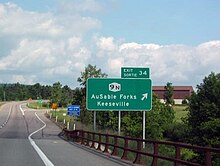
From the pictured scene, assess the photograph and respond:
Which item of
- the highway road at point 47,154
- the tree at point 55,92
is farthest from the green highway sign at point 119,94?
the tree at point 55,92

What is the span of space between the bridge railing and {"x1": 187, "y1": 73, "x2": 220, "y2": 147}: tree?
16.2 metres

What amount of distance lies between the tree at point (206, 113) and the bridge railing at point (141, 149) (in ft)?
53.2

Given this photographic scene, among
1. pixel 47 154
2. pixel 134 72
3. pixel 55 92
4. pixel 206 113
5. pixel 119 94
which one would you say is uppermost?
pixel 55 92

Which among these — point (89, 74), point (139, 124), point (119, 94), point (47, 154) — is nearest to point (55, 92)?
point (89, 74)

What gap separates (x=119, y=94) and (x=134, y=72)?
1.85 metres

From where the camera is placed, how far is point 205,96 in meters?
58.0

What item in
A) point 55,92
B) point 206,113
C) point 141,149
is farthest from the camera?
point 55,92

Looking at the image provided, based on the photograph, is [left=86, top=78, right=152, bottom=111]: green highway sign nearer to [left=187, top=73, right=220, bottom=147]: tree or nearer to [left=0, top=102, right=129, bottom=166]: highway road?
[left=0, top=102, right=129, bottom=166]: highway road

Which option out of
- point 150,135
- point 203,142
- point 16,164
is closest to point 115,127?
point 150,135

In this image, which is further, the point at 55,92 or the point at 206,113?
the point at 55,92

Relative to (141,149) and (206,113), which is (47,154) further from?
(206,113)

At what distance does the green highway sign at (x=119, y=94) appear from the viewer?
32.6 m

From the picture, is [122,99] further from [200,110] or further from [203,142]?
[200,110]

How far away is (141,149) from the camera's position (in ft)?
72.0
